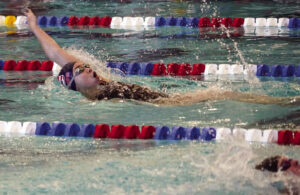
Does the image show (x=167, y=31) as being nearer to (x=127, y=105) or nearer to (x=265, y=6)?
(x=265, y=6)

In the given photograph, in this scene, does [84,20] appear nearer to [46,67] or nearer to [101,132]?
Result: [46,67]

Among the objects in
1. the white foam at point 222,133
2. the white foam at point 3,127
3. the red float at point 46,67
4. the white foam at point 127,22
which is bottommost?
the white foam at point 3,127

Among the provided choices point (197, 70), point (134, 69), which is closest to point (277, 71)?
point (197, 70)

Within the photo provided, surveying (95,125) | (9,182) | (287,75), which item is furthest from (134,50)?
(9,182)

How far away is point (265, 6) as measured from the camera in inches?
404

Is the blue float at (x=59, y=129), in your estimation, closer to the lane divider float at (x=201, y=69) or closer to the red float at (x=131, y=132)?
the red float at (x=131, y=132)

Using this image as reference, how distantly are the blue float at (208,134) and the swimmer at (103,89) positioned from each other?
622 millimetres

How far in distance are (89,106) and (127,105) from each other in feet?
1.08

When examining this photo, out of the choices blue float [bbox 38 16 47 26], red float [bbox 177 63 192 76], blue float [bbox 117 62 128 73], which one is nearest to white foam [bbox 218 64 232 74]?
red float [bbox 177 63 192 76]

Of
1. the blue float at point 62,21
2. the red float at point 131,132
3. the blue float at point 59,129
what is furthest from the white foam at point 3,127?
the blue float at point 62,21

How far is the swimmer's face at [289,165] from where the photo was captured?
3.60 meters

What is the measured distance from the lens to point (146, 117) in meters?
5.51

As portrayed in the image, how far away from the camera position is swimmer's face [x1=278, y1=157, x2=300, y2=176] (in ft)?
11.8

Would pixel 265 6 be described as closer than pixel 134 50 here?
No
